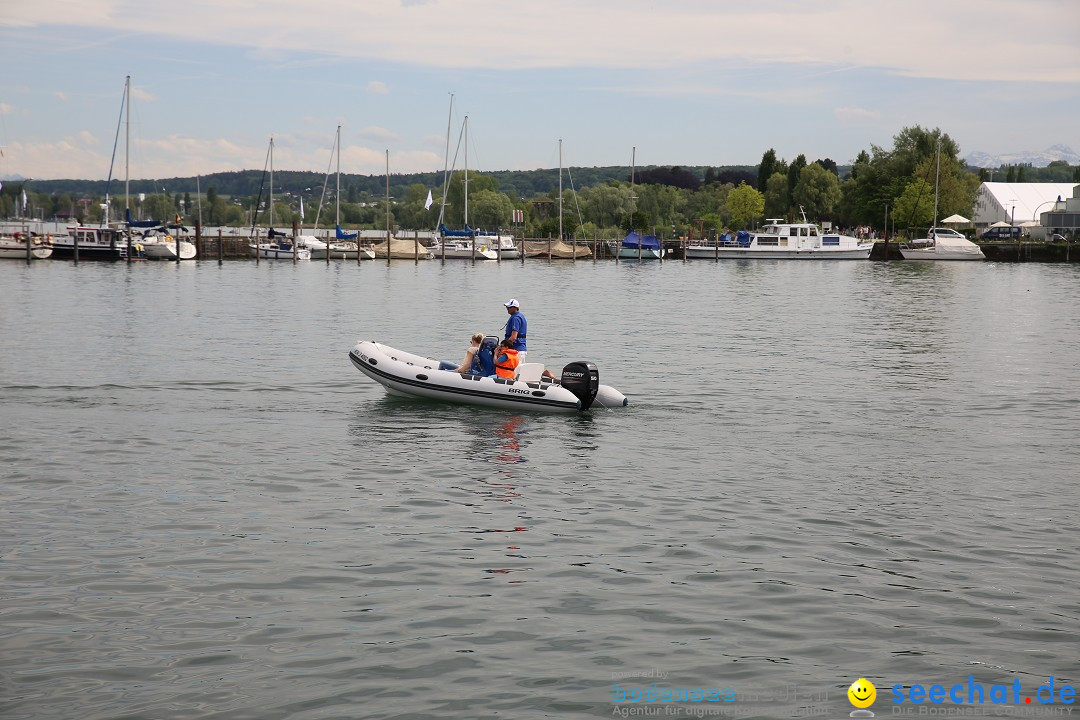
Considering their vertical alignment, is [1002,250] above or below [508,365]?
above

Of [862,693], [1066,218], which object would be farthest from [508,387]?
[1066,218]

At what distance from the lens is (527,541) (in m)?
13.3

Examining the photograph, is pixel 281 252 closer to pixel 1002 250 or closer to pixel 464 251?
pixel 464 251

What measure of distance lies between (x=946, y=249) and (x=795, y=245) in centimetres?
1586

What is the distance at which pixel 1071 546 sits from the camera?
524 inches

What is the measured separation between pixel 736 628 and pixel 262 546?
586cm

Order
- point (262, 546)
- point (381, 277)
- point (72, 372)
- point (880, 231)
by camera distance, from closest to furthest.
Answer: point (262, 546), point (72, 372), point (381, 277), point (880, 231)

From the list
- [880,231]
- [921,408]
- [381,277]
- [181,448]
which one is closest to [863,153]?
[880,231]

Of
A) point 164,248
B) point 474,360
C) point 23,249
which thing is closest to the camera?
point 474,360

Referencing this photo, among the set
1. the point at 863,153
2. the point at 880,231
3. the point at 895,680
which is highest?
the point at 863,153

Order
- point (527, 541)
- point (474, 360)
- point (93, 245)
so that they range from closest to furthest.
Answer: point (527, 541) → point (474, 360) → point (93, 245)

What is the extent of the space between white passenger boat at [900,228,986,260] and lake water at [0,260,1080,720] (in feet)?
290

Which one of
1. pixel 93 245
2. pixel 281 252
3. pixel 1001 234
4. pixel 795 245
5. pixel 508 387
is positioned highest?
pixel 1001 234

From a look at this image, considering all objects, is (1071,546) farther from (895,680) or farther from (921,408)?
(921,408)
